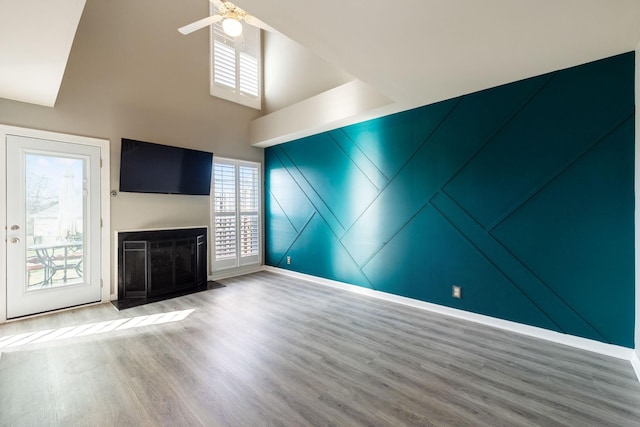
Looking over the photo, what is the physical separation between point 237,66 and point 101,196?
319cm

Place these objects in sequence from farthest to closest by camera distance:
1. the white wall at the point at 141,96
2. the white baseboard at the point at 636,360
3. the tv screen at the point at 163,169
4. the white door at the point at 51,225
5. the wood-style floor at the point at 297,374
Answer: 1. the tv screen at the point at 163,169
2. the white wall at the point at 141,96
3. the white door at the point at 51,225
4. the white baseboard at the point at 636,360
5. the wood-style floor at the point at 297,374

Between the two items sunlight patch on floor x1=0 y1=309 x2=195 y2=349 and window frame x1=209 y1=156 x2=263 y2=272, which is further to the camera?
window frame x1=209 y1=156 x2=263 y2=272

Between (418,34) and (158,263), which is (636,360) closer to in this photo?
(418,34)

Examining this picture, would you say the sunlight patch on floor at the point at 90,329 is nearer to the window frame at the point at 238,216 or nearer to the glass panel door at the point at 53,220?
the glass panel door at the point at 53,220

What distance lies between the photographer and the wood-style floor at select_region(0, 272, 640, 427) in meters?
1.72

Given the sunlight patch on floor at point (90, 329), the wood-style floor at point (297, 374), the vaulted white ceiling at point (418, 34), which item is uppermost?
the vaulted white ceiling at point (418, 34)

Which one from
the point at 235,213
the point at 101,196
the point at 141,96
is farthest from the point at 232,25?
the point at 235,213

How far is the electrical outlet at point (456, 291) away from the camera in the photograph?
3248 millimetres

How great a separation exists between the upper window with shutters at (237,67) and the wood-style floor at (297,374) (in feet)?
12.7

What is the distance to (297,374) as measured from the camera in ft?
7.04

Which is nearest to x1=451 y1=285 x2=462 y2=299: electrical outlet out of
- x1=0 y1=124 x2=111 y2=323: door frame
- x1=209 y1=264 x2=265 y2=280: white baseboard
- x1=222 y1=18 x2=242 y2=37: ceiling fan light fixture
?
x1=209 y1=264 x2=265 y2=280: white baseboard

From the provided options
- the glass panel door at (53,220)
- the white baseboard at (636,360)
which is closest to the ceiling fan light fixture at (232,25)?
the glass panel door at (53,220)

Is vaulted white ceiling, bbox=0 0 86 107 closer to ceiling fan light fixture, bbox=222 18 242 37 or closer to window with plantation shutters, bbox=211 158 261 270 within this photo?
ceiling fan light fixture, bbox=222 18 242 37

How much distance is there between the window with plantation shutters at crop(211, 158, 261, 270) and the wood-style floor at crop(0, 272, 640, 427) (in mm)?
1883
